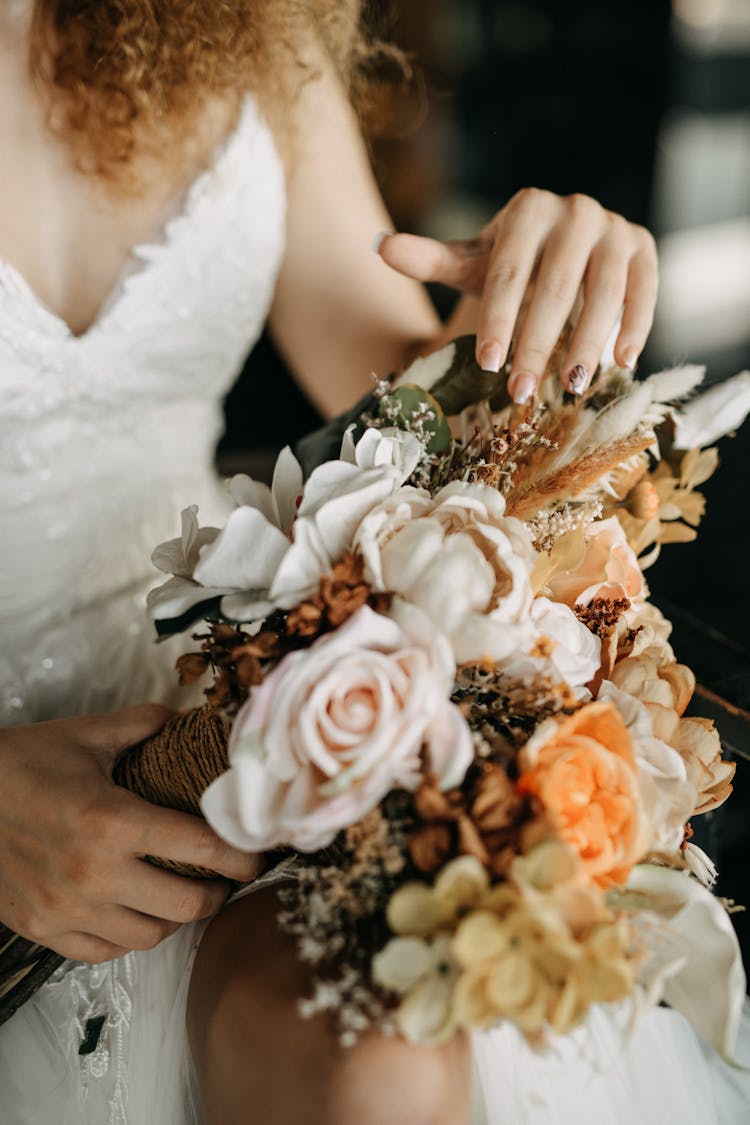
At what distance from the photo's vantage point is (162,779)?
0.61 m

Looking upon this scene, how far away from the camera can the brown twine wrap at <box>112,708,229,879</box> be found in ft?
1.82

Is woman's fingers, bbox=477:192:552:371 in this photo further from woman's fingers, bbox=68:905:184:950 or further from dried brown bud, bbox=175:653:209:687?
woman's fingers, bbox=68:905:184:950

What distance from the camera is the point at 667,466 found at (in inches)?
28.3

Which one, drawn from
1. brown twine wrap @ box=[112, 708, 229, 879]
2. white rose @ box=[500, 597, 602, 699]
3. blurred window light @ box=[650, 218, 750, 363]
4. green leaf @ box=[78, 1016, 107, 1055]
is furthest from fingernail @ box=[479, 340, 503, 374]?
blurred window light @ box=[650, 218, 750, 363]

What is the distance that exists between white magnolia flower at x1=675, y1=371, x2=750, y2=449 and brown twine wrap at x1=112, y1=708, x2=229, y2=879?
427 millimetres

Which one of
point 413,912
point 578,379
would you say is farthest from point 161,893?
point 578,379

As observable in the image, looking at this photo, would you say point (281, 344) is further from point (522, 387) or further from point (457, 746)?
point (457, 746)

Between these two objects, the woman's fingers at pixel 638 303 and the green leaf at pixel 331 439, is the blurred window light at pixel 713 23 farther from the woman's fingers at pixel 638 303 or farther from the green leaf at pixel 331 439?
the green leaf at pixel 331 439

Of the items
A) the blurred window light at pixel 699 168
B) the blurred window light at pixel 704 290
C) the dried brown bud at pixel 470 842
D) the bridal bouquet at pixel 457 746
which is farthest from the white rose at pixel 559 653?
the blurred window light at pixel 699 168

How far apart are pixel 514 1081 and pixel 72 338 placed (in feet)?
2.42

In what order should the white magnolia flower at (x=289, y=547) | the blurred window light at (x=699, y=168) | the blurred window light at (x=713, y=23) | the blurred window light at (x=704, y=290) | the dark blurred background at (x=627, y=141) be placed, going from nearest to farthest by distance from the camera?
the white magnolia flower at (x=289, y=547) < the dark blurred background at (x=627, y=141) < the blurred window light at (x=713, y=23) < the blurred window light at (x=699, y=168) < the blurred window light at (x=704, y=290)

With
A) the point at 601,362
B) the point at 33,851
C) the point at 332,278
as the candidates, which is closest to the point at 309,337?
the point at 332,278


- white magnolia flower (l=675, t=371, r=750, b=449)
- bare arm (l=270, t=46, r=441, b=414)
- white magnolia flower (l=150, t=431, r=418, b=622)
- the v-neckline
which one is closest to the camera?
white magnolia flower (l=150, t=431, r=418, b=622)

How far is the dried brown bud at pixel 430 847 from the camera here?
39 cm
